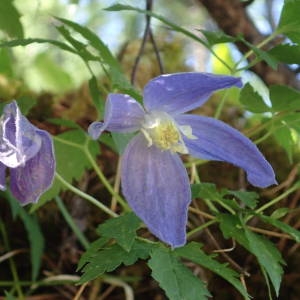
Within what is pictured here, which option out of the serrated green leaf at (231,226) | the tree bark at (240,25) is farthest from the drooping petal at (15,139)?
the tree bark at (240,25)

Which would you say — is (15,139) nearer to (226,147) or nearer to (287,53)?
(226,147)

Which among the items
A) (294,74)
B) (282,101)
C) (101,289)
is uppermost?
(282,101)

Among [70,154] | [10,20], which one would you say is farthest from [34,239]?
[10,20]

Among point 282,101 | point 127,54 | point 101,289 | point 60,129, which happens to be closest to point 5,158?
point 282,101

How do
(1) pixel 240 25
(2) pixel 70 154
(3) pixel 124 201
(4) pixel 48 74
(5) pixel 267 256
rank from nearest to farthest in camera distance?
(5) pixel 267 256 < (2) pixel 70 154 < (3) pixel 124 201 < (1) pixel 240 25 < (4) pixel 48 74

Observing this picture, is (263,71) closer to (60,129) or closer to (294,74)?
(294,74)

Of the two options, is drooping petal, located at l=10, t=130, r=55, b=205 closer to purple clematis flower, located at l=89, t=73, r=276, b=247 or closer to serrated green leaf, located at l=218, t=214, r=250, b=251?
purple clematis flower, located at l=89, t=73, r=276, b=247

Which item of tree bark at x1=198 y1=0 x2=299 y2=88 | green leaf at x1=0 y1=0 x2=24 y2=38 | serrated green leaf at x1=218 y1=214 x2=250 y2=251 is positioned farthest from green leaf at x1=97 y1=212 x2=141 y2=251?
tree bark at x1=198 y1=0 x2=299 y2=88
